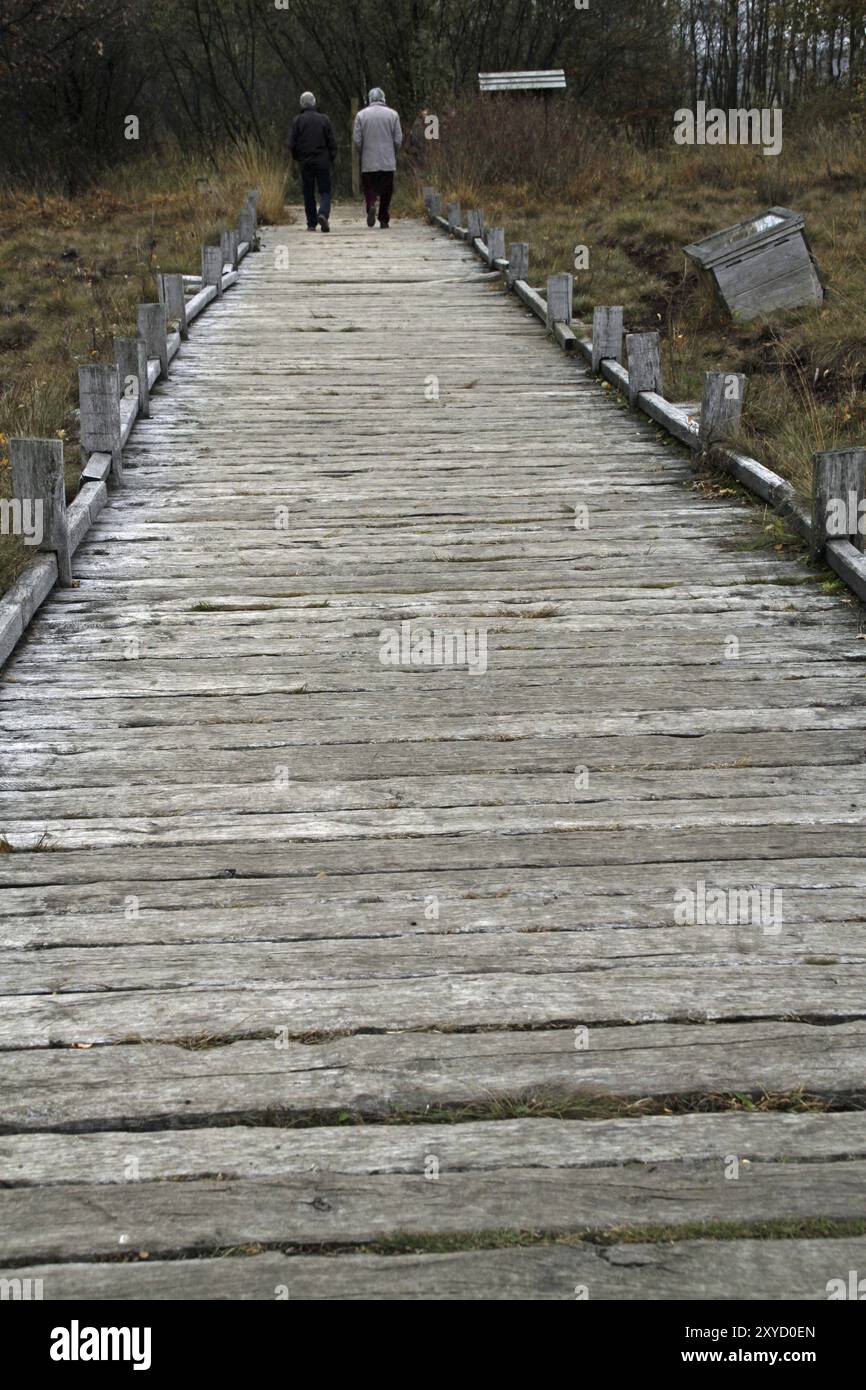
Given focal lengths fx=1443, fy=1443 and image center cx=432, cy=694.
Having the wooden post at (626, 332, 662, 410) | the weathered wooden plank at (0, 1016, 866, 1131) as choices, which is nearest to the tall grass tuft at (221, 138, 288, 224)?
the wooden post at (626, 332, 662, 410)

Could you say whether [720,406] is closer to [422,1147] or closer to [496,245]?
[422,1147]

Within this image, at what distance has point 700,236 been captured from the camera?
16.5m

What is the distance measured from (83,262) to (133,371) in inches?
352

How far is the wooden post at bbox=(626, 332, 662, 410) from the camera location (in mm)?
10008

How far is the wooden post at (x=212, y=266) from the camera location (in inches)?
581

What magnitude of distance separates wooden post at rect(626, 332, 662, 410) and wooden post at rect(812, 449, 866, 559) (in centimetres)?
371

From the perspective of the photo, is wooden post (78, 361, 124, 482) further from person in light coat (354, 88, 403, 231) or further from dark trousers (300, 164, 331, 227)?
dark trousers (300, 164, 331, 227)

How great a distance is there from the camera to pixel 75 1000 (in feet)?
11.0

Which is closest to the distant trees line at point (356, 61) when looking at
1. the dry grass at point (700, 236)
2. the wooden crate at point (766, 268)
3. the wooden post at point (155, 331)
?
the dry grass at point (700, 236)

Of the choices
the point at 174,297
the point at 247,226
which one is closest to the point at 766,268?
the point at 174,297

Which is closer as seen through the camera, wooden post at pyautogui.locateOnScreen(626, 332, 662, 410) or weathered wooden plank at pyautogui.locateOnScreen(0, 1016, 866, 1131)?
weathered wooden plank at pyautogui.locateOnScreen(0, 1016, 866, 1131)

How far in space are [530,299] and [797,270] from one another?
254cm

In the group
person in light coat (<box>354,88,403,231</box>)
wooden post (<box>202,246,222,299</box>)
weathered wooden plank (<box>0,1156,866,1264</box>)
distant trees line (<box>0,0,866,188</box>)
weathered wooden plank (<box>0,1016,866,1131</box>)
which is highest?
distant trees line (<box>0,0,866,188</box>)

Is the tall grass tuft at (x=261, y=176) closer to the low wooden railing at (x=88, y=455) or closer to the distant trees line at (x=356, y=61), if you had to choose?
the distant trees line at (x=356, y=61)
